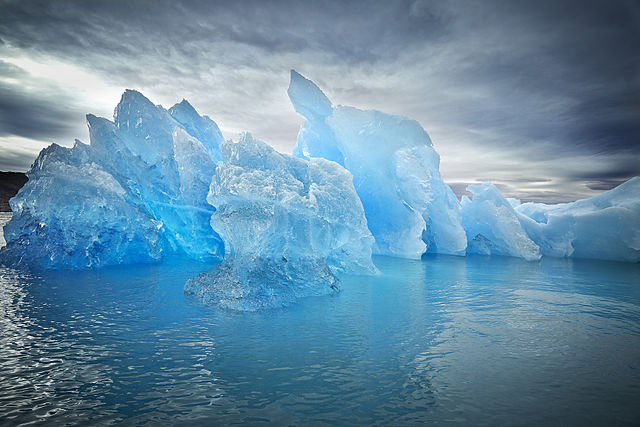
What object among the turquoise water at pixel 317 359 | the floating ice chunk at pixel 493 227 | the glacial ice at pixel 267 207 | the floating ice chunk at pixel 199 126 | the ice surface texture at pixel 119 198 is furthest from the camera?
the floating ice chunk at pixel 493 227

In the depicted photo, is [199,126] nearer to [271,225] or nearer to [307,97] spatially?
[307,97]

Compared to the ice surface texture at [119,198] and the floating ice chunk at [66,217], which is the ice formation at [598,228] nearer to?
the ice surface texture at [119,198]

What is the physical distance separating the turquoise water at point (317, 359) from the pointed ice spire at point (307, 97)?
11.6 m

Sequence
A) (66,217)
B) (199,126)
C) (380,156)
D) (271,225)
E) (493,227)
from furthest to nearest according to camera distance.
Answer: (493,227)
(199,126)
(380,156)
(66,217)
(271,225)

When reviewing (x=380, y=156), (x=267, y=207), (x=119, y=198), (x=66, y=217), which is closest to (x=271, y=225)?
(x=267, y=207)

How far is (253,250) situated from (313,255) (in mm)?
1964

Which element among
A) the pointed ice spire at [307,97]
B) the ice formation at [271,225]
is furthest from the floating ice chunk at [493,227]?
the ice formation at [271,225]

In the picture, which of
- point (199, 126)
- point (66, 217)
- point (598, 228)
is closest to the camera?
point (66, 217)

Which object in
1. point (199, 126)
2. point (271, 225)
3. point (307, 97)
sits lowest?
point (271, 225)

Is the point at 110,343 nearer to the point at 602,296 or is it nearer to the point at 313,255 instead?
the point at 313,255

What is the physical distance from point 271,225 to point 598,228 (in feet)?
62.1

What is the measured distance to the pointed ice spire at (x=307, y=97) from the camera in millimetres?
17906

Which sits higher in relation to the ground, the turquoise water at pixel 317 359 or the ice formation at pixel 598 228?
the ice formation at pixel 598 228

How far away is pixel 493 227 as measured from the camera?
21.0 meters
